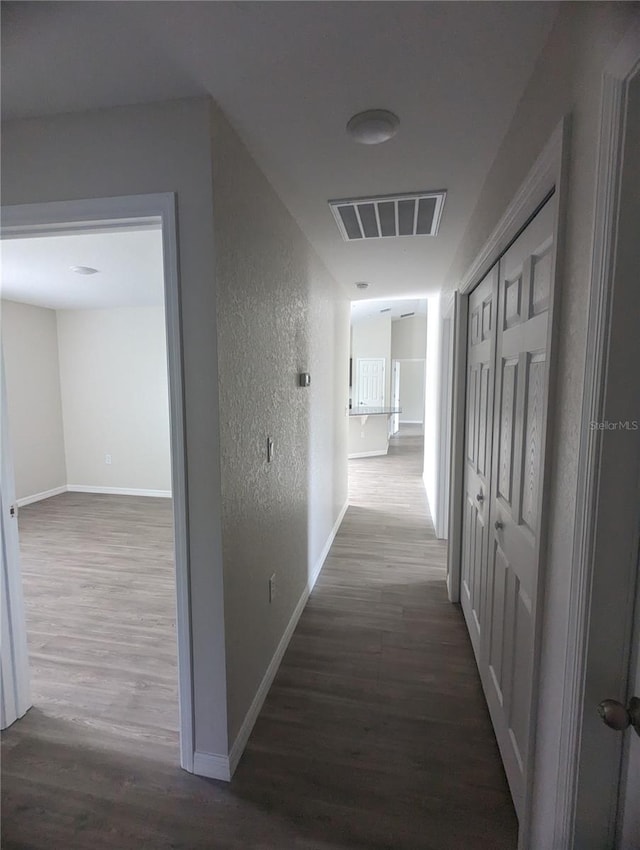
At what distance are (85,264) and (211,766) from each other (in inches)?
139

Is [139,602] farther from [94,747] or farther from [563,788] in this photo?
[563,788]

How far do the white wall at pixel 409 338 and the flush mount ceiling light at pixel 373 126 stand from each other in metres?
10.7

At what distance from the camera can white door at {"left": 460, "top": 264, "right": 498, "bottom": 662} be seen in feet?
6.30

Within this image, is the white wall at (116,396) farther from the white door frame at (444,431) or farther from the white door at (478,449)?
the white door at (478,449)

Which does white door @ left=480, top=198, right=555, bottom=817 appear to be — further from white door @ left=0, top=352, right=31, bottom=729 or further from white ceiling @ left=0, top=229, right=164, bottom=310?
white door @ left=0, top=352, right=31, bottom=729

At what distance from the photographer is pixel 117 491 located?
556 centimetres

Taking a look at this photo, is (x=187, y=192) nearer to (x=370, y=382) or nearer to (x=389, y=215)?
(x=389, y=215)

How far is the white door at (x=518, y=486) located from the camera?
1.20 meters

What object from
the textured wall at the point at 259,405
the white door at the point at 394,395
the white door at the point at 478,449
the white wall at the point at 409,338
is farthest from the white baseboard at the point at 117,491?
the white wall at the point at 409,338

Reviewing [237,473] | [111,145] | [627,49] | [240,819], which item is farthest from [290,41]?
[240,819]

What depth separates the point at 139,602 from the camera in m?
2.78

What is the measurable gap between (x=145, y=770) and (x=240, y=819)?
438 millimetres

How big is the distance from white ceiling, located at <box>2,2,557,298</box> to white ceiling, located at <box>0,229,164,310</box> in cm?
85

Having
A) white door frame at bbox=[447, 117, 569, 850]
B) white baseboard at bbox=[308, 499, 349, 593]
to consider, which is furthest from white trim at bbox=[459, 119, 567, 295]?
white baseboard at bbox=[308, 499, 349, 593]
